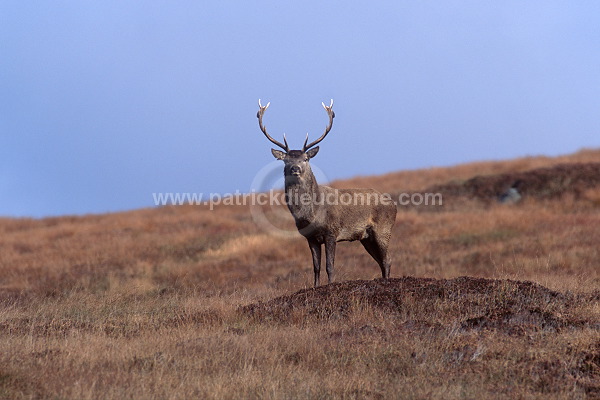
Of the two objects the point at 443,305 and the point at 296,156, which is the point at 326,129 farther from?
the point at 443,305

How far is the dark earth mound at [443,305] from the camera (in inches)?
319

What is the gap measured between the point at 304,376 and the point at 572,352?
2.55 m

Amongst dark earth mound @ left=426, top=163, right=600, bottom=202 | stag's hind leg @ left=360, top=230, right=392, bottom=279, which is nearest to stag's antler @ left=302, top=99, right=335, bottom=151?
stag's hind leg @ left=360, top=230, right=392, bottom=279

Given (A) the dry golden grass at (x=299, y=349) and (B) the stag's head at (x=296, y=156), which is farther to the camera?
(B) the stag's head at (x=296, y=156)

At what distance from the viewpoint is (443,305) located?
895 centimetres

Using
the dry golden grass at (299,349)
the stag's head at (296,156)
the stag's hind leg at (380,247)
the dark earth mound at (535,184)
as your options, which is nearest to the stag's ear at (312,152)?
the stag's head at (296,156)

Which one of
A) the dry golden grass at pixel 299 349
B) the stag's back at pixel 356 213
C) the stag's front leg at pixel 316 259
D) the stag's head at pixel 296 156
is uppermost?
the stag's head at pixel 296 156

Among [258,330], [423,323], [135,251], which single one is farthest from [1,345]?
[135,251]

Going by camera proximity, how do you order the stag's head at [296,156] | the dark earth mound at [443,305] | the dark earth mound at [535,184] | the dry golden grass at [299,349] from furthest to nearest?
the dark earth mound at [535,184]
the stag's head at [296,156]
the dark earth mound at [443,305]
the dry golden grass at [299,349]

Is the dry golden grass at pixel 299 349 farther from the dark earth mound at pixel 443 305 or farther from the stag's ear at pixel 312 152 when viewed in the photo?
the stag's ear at pixel 312 152

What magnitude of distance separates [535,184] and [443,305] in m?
20.3

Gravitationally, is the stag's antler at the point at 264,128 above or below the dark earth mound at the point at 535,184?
above

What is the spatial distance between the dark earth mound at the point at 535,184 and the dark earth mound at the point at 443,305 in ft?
60.9

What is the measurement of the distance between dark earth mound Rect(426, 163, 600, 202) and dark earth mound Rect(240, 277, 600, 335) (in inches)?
731
